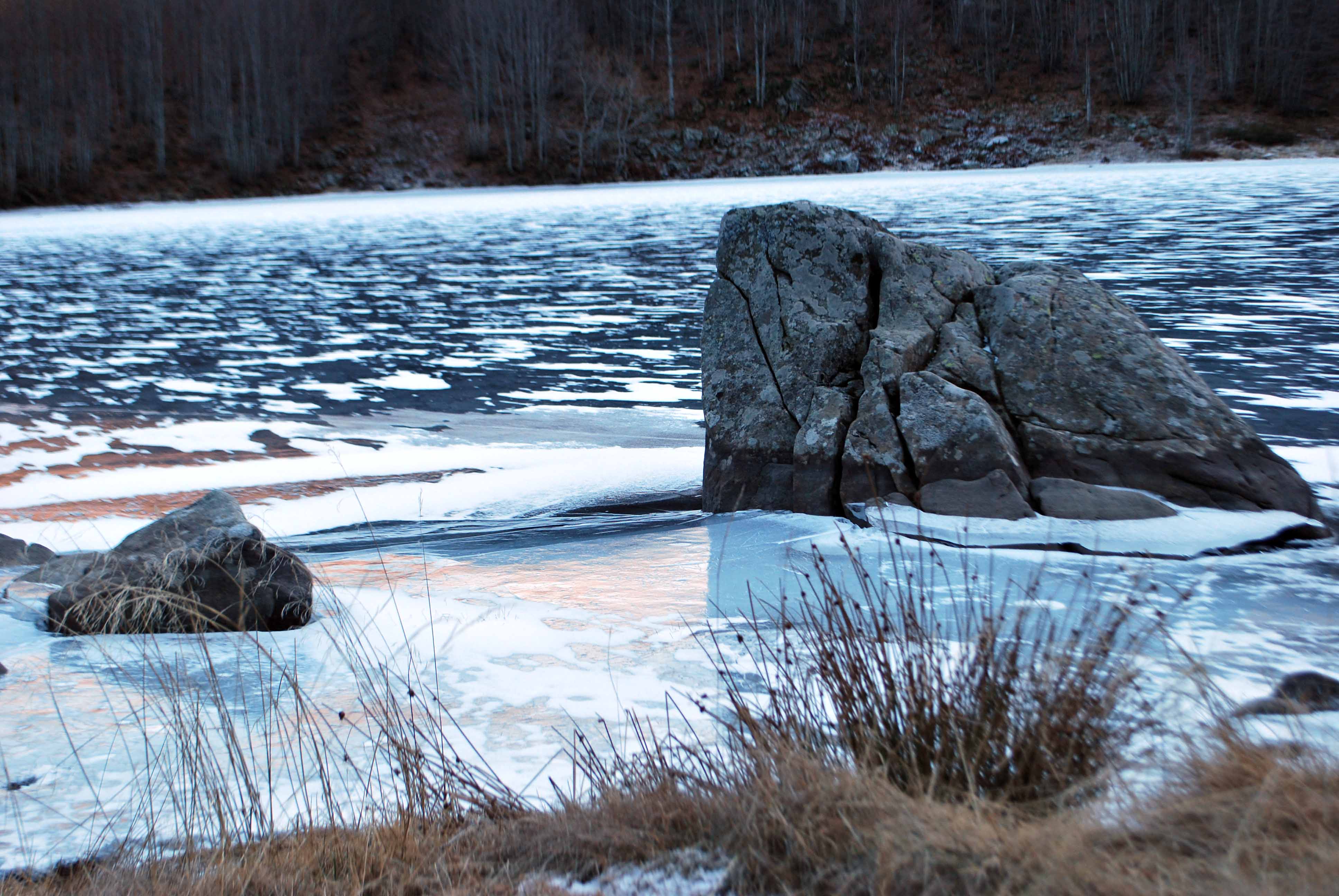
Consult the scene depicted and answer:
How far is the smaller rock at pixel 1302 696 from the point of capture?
2840mm

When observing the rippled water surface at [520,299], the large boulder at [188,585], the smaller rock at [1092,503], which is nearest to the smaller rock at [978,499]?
the smaller rock at [1092,503]

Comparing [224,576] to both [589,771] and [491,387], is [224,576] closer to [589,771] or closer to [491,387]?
[589,771]

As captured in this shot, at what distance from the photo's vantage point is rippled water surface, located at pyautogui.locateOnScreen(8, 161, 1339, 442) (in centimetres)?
921

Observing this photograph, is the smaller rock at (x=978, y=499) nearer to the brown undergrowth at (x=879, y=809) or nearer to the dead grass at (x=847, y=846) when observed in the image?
the brown undergrowth at (x=879, y=809)

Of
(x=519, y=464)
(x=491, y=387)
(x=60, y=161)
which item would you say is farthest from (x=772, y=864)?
(x=60, y=161)

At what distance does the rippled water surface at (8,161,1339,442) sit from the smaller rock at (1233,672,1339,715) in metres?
3.99

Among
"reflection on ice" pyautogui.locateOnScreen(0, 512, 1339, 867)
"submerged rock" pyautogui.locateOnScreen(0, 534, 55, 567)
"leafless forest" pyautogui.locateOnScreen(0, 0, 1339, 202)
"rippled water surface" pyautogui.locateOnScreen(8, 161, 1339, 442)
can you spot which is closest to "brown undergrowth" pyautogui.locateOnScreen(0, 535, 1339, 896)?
"reflection on ice" pyautogui.locateOnScreen(0, 512, 1339, 867)

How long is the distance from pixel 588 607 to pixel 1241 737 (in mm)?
2747

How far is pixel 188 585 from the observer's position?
14.1ft

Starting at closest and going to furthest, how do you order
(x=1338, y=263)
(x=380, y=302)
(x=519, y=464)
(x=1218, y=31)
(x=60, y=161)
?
(x=519, y=464), (x=1338, y=263), (x=380, y=302), (x=60, y=161), (x=1218, y=31)

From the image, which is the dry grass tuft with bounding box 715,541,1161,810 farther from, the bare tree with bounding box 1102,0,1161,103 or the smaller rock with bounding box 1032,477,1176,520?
the bare tree with bounding box 1102,0,1161,103

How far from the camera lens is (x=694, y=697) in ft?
11.3

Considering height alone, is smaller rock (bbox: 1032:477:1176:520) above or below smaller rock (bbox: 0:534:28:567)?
above

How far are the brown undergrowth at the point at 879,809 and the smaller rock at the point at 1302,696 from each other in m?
0.38
